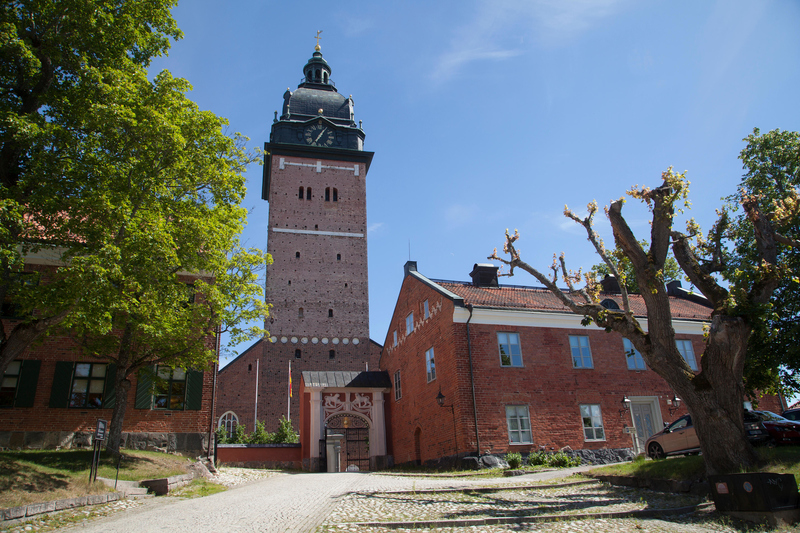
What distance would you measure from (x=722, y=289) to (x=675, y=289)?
65.6 feet

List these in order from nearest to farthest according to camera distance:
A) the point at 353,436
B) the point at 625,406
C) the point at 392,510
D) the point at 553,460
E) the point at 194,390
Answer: the point at 392,510
the point at 553,460
the point at 194,390
the point at 625,406
the point at 353,436

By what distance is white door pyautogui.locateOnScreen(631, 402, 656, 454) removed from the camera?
20.2 meters

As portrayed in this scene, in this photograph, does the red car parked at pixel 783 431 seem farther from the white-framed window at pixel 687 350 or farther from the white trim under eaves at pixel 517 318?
the white-framed window at pixel 687 350

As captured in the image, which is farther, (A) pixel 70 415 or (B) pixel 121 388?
(A) pixel 70 415

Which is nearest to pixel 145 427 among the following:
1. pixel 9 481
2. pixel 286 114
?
pixel 9 481

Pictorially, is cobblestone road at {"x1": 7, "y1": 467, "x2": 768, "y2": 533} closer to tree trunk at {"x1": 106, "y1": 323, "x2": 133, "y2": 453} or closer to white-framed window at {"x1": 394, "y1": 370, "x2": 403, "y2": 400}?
tree trunk at {"x1": 106, "y1": 323, "x2": 133, "y2": 453}

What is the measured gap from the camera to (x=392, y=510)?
8.45 m

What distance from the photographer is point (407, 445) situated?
23469 millimetres

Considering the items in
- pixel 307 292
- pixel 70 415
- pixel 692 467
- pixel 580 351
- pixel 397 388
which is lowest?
pixel 692 467

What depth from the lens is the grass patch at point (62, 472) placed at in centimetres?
882

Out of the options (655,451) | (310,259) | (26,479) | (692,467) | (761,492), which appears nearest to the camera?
(761,492)

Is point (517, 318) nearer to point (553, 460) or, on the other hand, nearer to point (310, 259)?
point (553, 460)

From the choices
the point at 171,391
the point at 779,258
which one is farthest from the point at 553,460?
the point at 171,391

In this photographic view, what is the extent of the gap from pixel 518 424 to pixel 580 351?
13.4 feet
